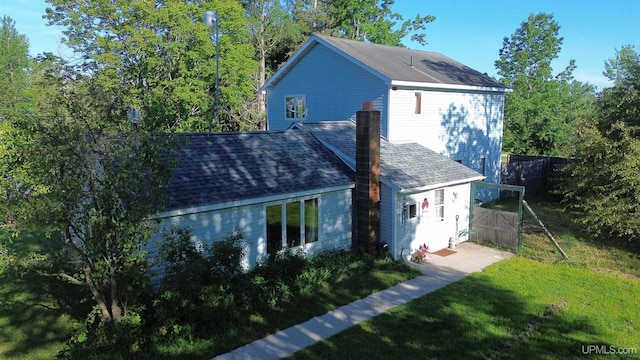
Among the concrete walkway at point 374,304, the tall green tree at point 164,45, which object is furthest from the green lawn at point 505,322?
the tall green tree at point 164,45

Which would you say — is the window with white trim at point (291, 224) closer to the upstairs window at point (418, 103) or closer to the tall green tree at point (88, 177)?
the tall green tree at point (88, 177)

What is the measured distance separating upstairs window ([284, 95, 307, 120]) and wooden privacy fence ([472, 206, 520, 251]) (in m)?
9.40

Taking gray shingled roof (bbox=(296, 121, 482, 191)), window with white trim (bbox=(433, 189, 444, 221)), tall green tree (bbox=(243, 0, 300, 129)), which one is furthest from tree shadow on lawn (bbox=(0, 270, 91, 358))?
tall green tree (bbox=(243, 0, 300, 129))

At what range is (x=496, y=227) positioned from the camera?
50.2ft

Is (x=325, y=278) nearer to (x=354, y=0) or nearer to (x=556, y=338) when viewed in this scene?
(x=556, y=338)

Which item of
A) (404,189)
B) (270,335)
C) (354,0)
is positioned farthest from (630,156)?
(354,0)

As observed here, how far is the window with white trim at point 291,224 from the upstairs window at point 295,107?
908 centimetres

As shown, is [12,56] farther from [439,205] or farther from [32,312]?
[439,205]

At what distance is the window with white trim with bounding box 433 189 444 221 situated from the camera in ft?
48.8

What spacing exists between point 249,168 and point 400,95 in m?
8.02

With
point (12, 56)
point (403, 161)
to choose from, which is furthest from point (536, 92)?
point (12, 56)

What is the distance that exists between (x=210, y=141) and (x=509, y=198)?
17.8 m

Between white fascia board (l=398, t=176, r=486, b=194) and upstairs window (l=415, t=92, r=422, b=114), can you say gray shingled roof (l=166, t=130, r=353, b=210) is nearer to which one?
white fascia board (l=398, t=176, r=486, b=194)

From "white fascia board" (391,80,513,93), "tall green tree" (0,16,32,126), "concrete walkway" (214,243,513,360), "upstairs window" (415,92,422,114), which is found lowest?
"concrete walkway" (214,243,513,360)
